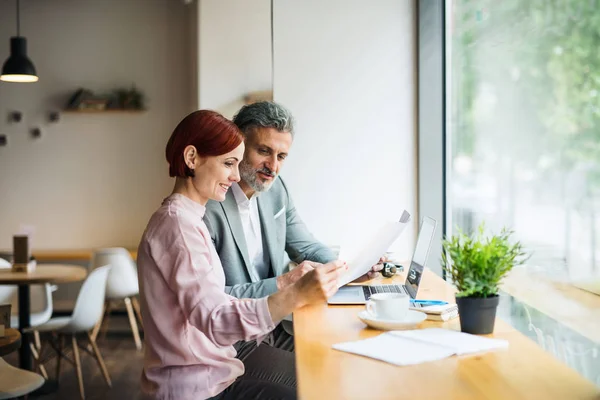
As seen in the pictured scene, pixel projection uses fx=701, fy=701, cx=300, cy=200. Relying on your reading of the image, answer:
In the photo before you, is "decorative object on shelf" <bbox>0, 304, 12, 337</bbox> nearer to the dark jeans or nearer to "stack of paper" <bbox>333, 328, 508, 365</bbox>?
the dark jeans

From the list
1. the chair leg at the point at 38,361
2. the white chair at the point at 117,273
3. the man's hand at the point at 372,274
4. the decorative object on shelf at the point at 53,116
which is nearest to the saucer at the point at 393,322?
the man's hand at the point at 372,274

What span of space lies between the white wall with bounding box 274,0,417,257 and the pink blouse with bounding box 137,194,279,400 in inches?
72.8

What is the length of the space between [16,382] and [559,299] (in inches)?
84.8

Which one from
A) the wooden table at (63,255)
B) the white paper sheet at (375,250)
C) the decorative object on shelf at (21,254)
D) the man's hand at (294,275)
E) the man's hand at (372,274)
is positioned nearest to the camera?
the white paper sheet at (375,250)

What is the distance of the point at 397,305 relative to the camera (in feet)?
6.21

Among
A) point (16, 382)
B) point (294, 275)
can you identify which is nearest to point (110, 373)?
point (16, 382)

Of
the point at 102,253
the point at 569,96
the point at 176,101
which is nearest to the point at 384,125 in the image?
the point at 569,96

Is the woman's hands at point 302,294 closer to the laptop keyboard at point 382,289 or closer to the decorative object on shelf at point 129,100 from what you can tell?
the laptop keyboard at point 382,289

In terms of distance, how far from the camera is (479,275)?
1.72 meters

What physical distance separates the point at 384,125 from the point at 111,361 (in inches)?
120

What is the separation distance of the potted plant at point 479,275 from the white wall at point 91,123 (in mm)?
5698

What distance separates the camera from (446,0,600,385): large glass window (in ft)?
6.25

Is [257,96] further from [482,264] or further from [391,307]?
[482,264]

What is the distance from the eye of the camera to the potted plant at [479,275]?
1708 mm
